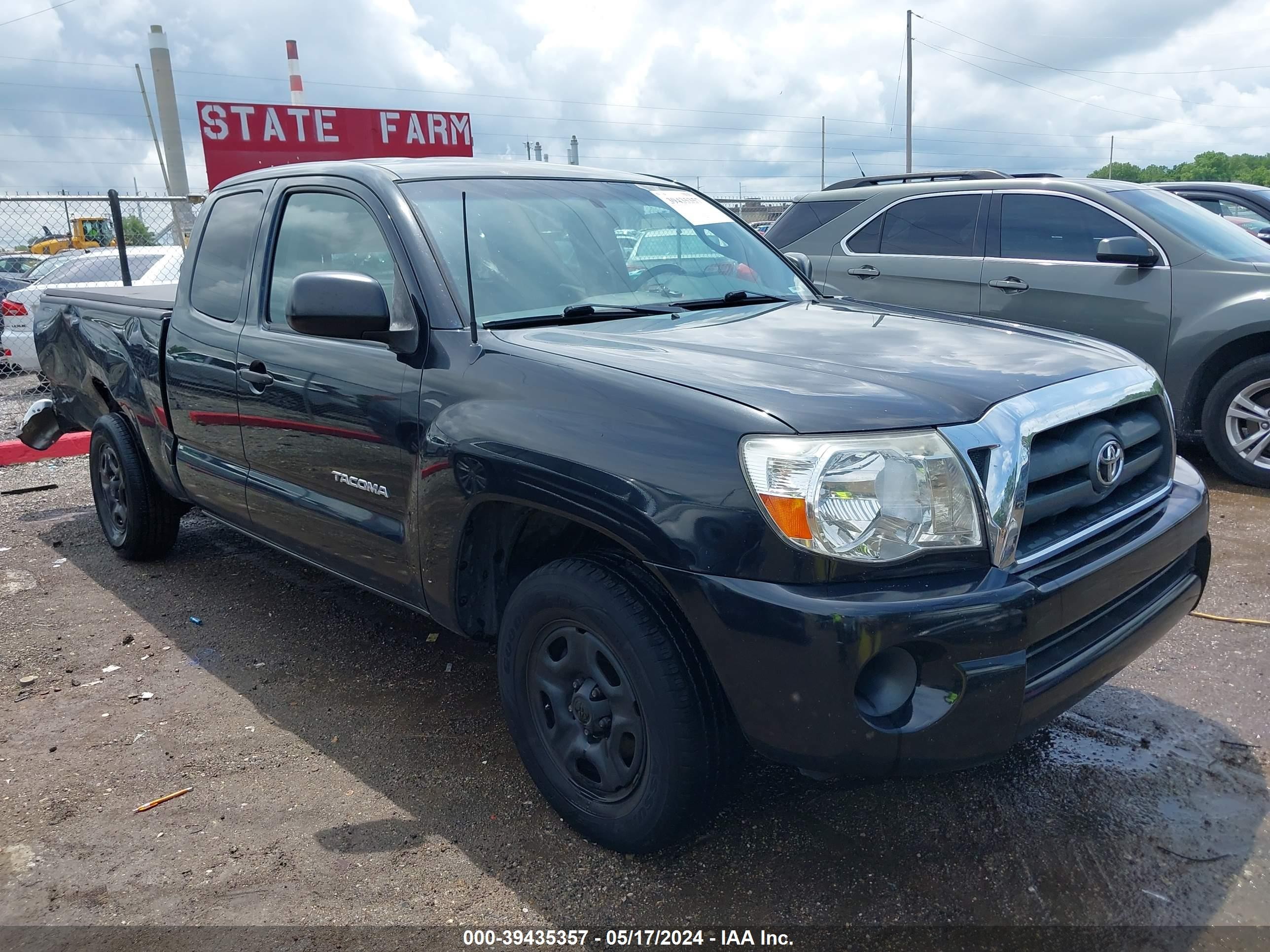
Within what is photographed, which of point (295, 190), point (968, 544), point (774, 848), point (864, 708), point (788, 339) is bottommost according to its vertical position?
point (774, 848)

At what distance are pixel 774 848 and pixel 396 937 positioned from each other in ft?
3.22

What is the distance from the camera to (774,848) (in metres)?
2.69

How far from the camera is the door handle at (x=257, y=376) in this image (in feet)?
11.7

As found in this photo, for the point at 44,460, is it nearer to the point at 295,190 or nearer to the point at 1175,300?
the point at 295,190

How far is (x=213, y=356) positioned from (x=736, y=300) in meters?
2.03

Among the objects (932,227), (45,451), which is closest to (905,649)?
(932,227)

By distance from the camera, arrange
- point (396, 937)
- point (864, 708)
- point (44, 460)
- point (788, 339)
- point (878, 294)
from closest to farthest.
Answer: point (864, 708) → point (396, 937) → point (788, 339) → point (878, 294) → point (44, 460)

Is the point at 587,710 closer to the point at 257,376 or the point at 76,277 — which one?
the point at 257,376

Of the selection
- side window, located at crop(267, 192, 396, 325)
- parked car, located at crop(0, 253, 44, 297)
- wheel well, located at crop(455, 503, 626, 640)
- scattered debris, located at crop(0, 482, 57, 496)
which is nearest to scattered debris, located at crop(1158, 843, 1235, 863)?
wheel well, located at crop(455, 503, 626, 640)

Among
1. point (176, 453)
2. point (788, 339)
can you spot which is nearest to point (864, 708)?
point (788, 339)

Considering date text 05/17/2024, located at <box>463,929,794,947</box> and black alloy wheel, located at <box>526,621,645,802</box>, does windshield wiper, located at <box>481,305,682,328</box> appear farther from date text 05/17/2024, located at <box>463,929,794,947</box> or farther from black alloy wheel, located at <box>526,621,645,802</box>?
date text 05/17/2024, located at <box>463,929,794,947</box>

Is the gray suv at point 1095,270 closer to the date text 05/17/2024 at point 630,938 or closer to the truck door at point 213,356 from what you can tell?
the truck door at point 213,356

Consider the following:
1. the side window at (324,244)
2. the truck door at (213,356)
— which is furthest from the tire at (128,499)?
the side window at (324,244)

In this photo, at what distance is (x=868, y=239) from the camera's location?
7.38 meters
